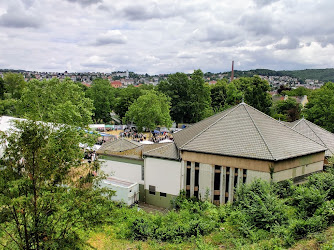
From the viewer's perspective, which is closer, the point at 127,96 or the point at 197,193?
the point at 197,193

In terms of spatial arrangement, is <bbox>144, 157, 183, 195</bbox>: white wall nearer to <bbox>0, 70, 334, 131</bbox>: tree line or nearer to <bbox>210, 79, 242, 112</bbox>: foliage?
<bbox>0, 70, 334, 131</bbox>: tree line

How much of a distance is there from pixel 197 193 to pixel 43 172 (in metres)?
15.4

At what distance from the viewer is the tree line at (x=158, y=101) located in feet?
105

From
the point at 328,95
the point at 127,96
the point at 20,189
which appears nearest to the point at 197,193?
A: the point at 20,189

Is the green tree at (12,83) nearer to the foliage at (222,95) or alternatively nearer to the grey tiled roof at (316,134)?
the foliage at (222,95)

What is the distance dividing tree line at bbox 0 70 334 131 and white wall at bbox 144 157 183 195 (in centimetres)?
917

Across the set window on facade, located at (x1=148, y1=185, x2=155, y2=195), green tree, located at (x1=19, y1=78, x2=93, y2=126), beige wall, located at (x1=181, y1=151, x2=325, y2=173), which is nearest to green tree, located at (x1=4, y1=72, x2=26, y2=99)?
green tree, located at (x1=19, y1=78, x2=93, y2=126)

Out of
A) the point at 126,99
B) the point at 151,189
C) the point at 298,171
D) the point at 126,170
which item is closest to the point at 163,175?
the point at 151,189

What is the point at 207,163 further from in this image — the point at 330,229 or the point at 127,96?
the point at 127,96

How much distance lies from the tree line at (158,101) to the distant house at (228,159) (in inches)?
413

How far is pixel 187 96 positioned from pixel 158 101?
15.2 meters

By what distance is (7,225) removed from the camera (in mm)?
6621

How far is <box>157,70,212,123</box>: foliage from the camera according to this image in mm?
59047

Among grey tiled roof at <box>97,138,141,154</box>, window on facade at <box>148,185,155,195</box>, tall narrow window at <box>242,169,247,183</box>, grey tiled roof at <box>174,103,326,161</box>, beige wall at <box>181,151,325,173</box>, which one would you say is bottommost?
window on facade at <box>148,185,155,195</box>
